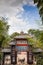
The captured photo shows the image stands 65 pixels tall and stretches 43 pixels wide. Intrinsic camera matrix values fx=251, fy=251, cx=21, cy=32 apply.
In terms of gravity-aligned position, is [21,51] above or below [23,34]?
below

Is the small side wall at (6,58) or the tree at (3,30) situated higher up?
the tree at (3,30)

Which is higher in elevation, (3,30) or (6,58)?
(3,30)

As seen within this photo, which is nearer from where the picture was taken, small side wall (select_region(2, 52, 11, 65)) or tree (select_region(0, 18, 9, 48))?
small side wall (select_region(2, 52, 11, 65))

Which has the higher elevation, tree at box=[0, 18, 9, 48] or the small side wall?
tree at box=[0, 18, 9, 48]

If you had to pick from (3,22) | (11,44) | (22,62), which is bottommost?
(22,62)

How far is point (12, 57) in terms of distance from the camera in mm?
16672

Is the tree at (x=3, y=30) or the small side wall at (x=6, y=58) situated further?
the tree at (x=3, y=30)

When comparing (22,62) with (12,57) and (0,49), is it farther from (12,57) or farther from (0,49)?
(0,49)

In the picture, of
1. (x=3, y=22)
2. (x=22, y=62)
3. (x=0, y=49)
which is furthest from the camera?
(x=3, y=22)

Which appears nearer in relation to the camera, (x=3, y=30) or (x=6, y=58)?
(x=6, y=58)

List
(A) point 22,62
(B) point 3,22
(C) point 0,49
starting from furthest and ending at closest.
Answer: (B) point 3,22 < (C) point 0,49 < (A) point 22,62

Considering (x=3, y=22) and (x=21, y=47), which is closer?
(x=21, y=47)

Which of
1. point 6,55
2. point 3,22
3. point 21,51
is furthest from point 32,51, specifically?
point 3,22

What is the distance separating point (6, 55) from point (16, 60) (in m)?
0.81
